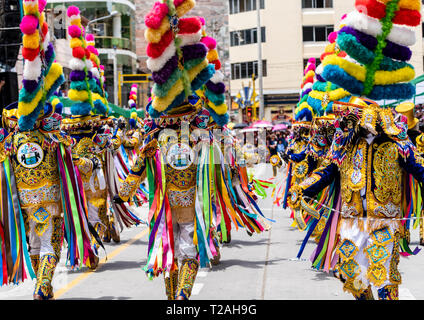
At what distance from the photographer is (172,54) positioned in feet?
19.0

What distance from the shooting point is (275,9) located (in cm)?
4469

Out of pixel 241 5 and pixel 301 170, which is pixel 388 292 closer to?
pixel 301 170

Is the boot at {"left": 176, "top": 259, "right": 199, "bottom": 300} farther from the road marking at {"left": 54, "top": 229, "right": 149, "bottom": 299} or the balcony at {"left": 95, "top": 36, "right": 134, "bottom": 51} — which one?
the balcony at {"left": 95, "top": 36, "right": 134, "bottom": 51}

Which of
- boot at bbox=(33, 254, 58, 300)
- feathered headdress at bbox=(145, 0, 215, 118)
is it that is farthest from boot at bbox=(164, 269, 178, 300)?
feathered headdress at bbox=(145, 0, 215, 118)

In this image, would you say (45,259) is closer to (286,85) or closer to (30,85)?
(30,85)

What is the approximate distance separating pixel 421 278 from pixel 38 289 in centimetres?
405

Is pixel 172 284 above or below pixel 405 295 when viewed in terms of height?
above

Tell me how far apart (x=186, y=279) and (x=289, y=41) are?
40.7m

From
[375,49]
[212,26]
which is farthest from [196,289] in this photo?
[212,26]

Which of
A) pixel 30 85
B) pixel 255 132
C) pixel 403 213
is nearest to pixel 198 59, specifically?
pixel 30 85

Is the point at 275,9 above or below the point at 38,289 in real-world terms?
above

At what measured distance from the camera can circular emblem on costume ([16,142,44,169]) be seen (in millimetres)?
6047

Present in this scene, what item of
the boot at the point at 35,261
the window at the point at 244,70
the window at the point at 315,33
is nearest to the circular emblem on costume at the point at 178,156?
the boot at the point at 35,261
